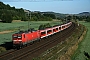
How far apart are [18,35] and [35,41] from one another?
9.57 meters

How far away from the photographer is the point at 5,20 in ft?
394

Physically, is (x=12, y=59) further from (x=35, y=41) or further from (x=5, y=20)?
(x=5, y=20)

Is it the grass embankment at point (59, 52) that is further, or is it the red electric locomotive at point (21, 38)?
the red electric locomotive at point (21, 38)

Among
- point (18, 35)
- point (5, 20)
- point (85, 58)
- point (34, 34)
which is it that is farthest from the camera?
point (5, 20)

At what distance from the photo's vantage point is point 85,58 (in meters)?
27.4

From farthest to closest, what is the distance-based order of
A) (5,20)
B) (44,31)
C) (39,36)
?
(5,20) → (44,31) → (39,36)

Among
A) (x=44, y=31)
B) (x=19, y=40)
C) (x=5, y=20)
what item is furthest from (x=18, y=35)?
(x=5, y=20)

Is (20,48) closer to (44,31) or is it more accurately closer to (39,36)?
(39,36)

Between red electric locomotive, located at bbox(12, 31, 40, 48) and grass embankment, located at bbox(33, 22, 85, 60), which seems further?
red electric locomotive, located at bbox(12, 31, 40, 48)

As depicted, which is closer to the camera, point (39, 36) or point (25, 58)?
point (25, 58)

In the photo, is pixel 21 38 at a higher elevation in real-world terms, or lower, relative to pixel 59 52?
higher

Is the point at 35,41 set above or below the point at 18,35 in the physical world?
below

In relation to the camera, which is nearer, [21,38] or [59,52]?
[59,52]

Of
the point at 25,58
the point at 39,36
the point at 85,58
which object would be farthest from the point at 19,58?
the point at 39,36
